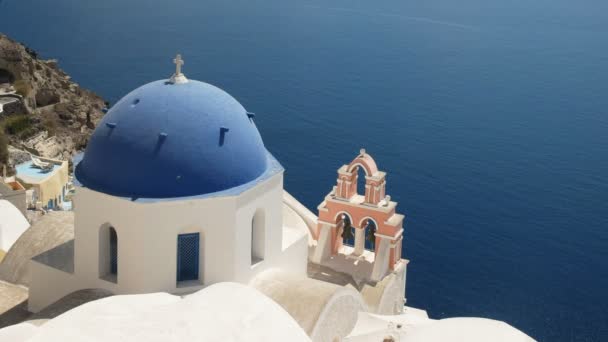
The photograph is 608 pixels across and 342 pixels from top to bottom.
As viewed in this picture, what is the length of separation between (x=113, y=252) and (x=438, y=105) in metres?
43.2

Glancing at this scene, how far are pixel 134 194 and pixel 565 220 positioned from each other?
28040 mm

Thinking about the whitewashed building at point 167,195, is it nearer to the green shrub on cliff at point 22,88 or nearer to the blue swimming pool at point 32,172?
the blue swimming pool at point 32,172

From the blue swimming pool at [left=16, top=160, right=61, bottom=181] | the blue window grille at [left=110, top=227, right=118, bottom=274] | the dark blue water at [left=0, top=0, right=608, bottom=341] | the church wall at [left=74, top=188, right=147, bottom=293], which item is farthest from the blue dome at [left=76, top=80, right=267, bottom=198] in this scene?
the blue swimming pool at [left=16, top=160, right=61, bottom=181]

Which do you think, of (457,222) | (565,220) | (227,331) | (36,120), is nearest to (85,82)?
(36,120)

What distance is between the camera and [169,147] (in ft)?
38.2

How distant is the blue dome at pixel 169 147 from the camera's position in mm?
11633

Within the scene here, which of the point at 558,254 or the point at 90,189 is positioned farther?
the point at 558,254

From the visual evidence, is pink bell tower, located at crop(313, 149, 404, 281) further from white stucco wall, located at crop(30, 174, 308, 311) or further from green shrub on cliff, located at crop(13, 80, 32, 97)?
green shrub on cliff, located at crop(13, 80, 32, 97)

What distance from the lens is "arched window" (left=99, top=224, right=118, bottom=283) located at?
12227 mm

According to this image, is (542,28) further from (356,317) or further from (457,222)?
(356,317)

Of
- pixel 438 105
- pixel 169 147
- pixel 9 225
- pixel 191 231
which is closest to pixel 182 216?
pixel 191 231

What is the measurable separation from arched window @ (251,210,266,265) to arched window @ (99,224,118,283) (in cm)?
225

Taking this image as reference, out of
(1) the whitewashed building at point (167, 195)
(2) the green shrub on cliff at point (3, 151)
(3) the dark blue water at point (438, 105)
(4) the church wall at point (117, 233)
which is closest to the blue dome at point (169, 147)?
(1) the whitewashed building at point (167, 195)

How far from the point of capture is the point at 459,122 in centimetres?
4925
